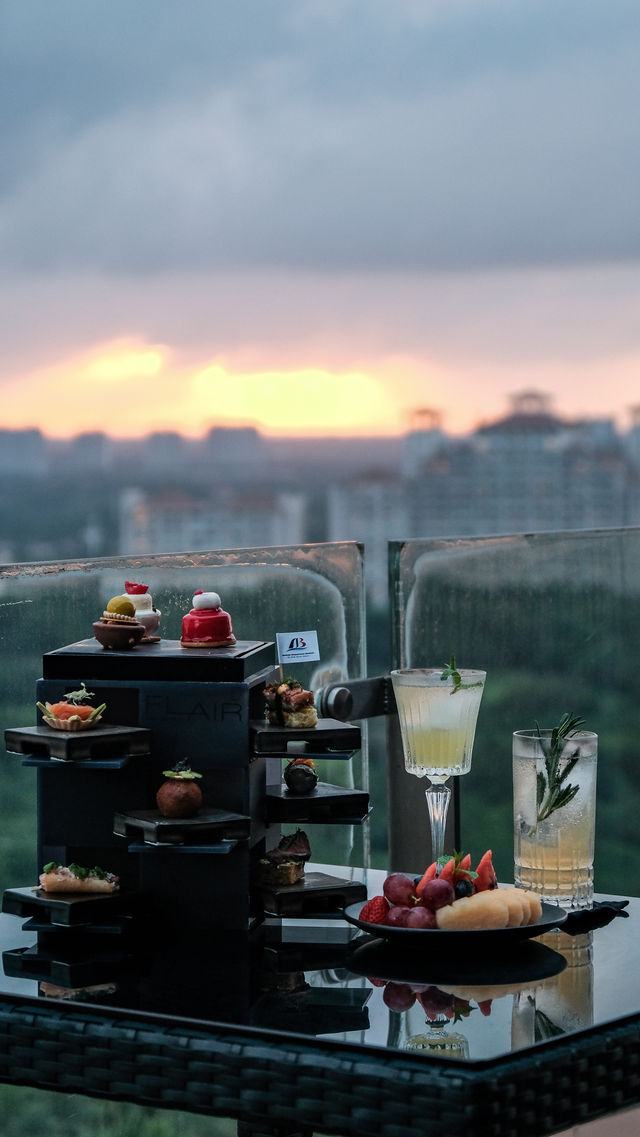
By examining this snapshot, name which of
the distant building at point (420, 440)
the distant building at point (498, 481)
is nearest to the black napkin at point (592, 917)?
the distant building at point (498, 481)

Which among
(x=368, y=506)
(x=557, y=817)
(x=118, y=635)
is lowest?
(x=557, y=817)

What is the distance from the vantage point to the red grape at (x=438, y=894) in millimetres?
1514

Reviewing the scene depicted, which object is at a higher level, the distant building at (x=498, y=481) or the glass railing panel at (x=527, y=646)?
the distant building at (x=498, y=481)

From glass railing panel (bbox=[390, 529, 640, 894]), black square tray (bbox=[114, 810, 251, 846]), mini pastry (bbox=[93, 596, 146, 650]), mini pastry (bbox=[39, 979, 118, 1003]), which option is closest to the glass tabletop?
mini pastry (bbox=[39, 979, 118, 1003])

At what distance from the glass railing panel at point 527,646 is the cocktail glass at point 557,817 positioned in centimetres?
96

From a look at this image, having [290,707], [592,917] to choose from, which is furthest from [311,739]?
[592,917]

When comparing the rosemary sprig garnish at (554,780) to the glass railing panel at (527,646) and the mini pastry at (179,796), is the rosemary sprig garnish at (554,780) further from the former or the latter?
the glass railing panel at (527,646)

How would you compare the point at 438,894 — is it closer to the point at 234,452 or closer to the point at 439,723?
the point at 439,723

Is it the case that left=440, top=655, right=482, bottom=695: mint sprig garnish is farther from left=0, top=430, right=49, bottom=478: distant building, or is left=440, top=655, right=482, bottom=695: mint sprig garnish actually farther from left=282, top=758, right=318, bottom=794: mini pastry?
left=0, top=430, right=49, bottom=478: distant building

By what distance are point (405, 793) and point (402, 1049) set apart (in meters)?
1.47

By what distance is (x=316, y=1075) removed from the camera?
1.21m

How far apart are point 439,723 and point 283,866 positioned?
312 millimetres

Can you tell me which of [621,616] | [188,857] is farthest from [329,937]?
[621,616]

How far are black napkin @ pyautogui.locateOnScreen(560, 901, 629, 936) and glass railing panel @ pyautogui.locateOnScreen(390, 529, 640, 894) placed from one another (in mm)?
975
